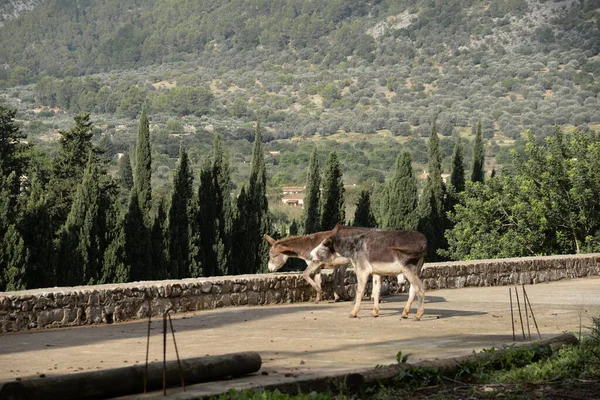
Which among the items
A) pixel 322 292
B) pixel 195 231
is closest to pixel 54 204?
pixel 195 231

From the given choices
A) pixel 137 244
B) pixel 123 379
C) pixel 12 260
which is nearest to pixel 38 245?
pixel 12 260

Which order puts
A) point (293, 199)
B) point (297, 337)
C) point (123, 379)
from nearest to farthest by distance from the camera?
1. point (123, 379)
2. point (297, 337)
3. point (293, 199)

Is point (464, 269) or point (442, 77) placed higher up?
point (442, 77)

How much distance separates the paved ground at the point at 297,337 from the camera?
444 inches

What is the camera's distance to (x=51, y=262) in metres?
31.7

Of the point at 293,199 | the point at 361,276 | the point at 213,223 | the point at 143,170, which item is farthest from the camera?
the point at 293,199

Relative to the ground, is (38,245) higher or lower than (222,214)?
lower

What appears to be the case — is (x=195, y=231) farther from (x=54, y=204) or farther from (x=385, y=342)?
(x=385, y=342)

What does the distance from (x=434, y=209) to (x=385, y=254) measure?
1532 inches

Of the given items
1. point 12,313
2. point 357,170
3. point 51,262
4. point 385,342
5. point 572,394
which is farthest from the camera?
point 357,170

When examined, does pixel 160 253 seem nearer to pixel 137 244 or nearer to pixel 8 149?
pixel 137 244

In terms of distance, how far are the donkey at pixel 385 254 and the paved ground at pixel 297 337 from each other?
0.48m

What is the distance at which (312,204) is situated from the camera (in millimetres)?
49531

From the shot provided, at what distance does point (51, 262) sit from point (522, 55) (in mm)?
165155
